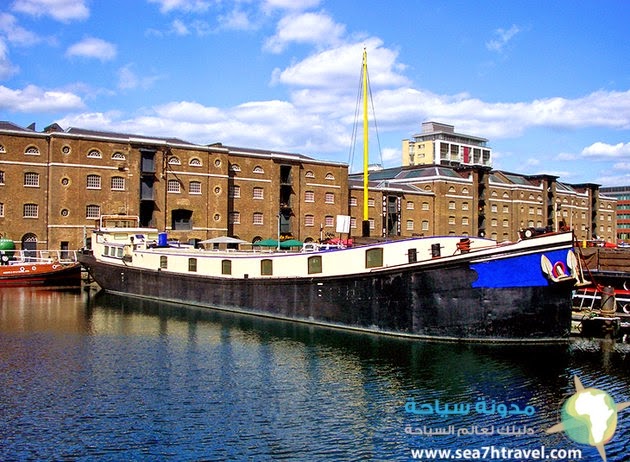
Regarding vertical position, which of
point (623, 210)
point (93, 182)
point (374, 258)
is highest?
point (623, 210)

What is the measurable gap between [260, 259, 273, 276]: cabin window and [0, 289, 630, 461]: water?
15.9ft

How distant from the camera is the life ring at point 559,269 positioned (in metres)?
27.0

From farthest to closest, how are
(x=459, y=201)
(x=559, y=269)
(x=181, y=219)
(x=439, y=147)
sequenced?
(x=439, y=147) < (x=459, y=201) < (x=181, y=219) < (x=559, y=269)

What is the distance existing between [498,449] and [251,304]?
79.6ft

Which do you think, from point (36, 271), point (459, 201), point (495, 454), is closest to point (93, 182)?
point (36, 271)

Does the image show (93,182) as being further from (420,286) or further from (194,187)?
(420,286)

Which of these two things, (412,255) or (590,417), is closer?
(590,417)

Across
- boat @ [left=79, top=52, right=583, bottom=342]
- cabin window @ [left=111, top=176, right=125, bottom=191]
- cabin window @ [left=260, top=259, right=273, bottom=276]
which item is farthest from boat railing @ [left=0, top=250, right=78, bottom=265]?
cabin window @ [left=260, top=259, right=273, bottom=276]

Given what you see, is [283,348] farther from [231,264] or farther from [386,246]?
[231,264]

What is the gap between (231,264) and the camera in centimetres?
4012

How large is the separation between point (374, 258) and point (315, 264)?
412cm

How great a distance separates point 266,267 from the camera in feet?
123

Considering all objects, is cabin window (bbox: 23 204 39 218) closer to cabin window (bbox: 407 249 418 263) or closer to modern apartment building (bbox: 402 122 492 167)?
cabin window (bbox: 407 249 418 263)

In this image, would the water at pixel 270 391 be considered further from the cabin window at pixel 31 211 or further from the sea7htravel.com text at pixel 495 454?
the cabin window at pixel 31 211
